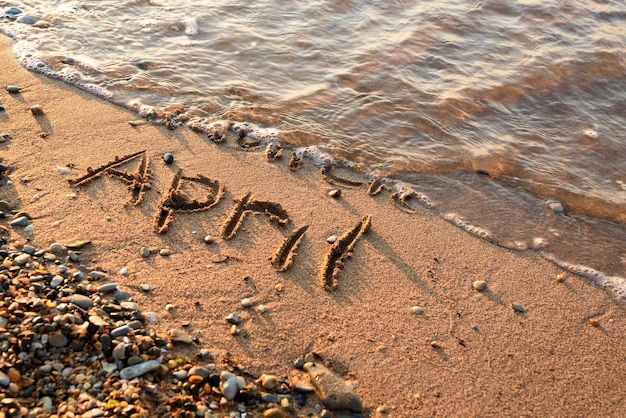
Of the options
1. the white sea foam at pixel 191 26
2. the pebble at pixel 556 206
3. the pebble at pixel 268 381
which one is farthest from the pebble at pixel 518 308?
the white sea foam at pixel 191 26

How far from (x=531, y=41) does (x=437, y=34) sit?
1433 mm

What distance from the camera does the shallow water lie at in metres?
4.87

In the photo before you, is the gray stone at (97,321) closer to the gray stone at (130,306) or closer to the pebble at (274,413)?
the gray stone at (130,306)

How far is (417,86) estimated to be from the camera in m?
6.41

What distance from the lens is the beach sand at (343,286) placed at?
3186mm

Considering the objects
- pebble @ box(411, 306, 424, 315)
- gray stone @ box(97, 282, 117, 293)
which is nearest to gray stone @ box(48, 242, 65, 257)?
gray stone @ box(97, 282, 117, 293)

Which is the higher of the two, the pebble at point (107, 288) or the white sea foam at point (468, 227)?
the pebble at point (107, 288)

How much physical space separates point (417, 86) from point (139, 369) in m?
4.91

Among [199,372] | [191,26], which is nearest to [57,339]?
[199,372]

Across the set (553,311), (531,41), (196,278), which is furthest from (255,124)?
(531,41)

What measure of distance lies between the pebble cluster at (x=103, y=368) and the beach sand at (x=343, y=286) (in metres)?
0.16

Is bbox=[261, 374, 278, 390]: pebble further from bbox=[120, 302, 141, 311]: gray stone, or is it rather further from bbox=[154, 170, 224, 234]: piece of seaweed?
bbox=[154, 170, 224, 234]: piece of seaweed

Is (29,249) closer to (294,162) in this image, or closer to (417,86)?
(294,162)

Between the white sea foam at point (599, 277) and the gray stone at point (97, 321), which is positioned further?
the white sea foam at point (599, 277)
